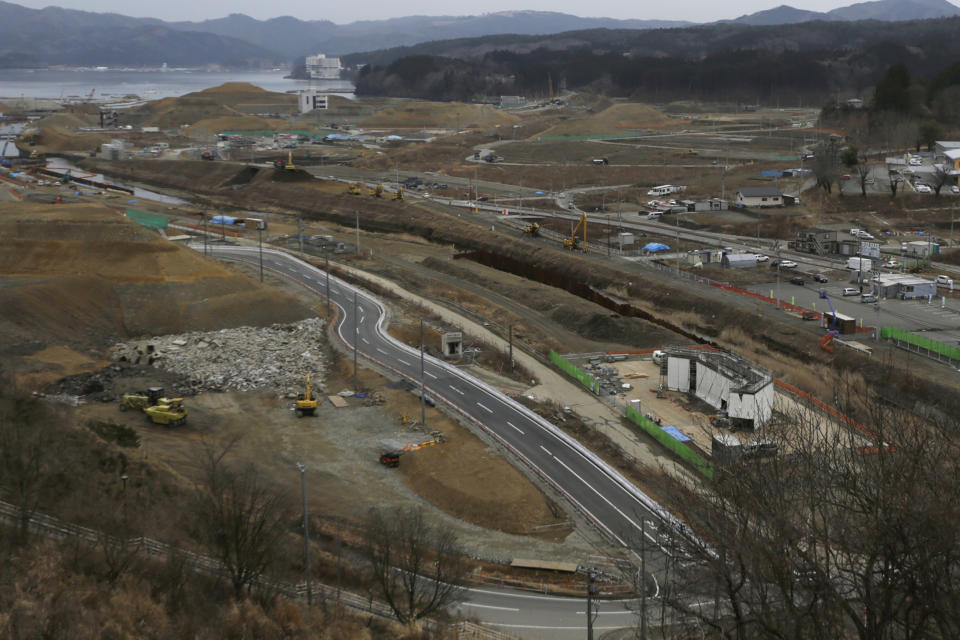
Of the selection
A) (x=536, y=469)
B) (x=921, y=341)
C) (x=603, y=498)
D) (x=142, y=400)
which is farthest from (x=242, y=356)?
(x=921, y=341)

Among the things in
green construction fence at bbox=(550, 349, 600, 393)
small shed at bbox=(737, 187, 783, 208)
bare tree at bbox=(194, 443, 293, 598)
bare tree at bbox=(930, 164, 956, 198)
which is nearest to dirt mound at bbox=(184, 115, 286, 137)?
small shed at bbox=(737, 187, 783, 208)

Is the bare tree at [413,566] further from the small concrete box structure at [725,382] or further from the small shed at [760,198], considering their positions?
the small shed at [760,198]

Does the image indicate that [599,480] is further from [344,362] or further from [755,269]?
[755,269]

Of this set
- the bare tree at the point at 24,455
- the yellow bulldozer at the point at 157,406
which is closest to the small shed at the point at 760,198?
the yellow bulldozer at the point at 157,406

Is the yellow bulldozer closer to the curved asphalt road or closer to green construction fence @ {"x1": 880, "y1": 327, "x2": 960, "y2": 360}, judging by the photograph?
the curved asphalt road

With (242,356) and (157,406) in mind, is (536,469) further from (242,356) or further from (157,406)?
(242,356)

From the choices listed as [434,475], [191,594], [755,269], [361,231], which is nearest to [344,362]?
[434,475]

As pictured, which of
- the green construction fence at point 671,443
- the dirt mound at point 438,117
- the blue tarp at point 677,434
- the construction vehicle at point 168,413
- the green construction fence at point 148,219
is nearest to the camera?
the green construction fence at point 671,443
